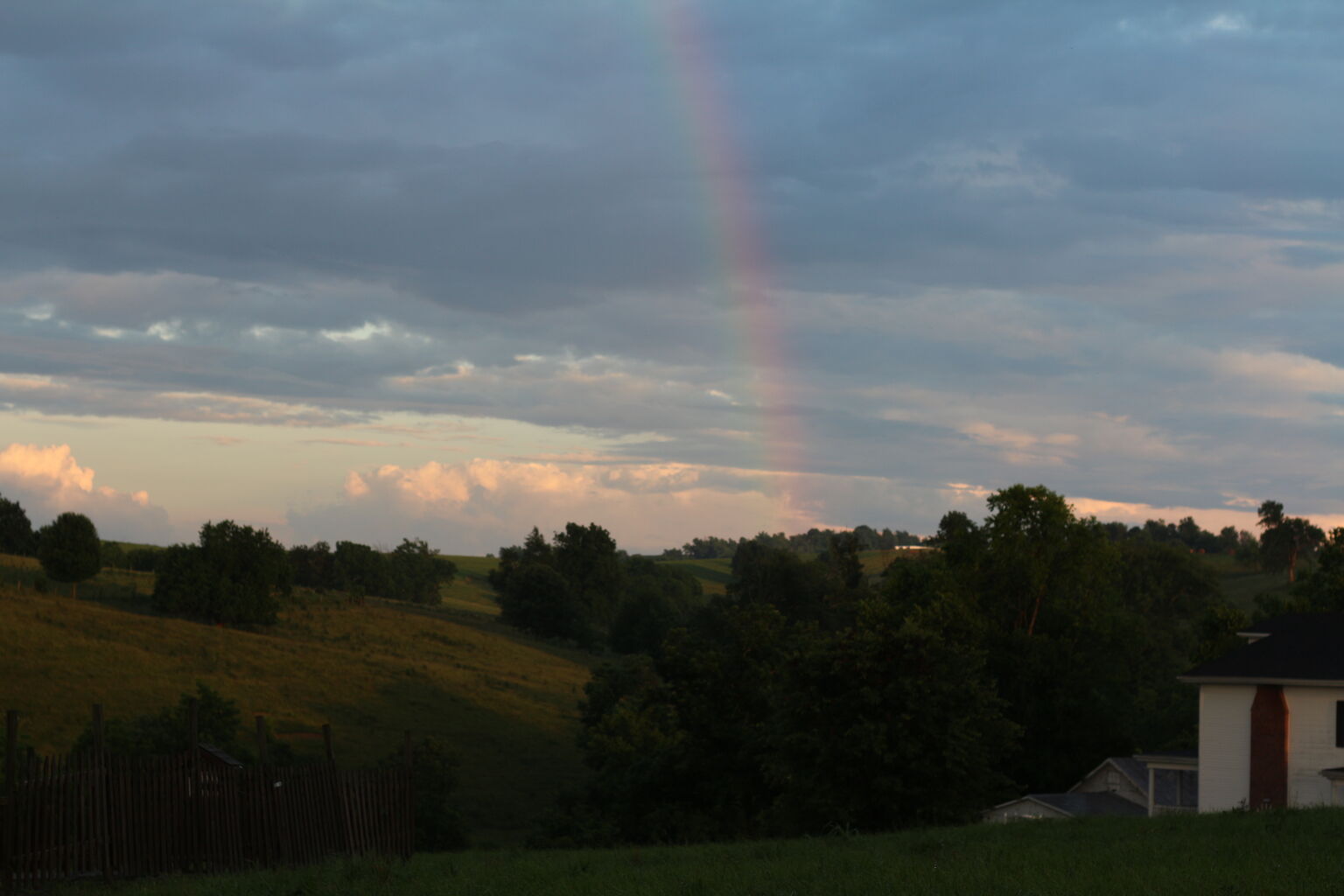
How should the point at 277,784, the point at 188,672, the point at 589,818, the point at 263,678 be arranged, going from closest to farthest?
the point at 277,784 → the point at 589,818 → the point at 188,672 → the point at 263,678

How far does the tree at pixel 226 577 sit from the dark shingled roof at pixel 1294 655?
7080cm

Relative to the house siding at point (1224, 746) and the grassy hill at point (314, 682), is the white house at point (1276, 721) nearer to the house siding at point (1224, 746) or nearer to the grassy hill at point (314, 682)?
the house siding at point (1224, 746)

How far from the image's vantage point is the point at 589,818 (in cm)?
5238

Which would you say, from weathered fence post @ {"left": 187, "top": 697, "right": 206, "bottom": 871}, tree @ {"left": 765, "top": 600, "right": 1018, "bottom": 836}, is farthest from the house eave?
weathered fence post @ {"left": 187, "top": 697, "right": 206, "bottom": 871}

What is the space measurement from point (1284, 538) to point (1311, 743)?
117 metres

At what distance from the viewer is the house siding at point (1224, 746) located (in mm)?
39219

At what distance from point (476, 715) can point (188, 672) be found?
18603mm

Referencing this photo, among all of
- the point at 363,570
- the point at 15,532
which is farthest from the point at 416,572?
the point at 15,532

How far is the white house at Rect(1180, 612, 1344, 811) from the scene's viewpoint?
124 ft

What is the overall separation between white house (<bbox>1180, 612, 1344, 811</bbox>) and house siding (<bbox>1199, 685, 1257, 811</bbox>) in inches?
1.1

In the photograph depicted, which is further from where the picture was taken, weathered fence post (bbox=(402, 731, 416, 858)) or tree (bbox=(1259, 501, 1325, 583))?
tree (bbox=(1259, 501, 1325, 583))

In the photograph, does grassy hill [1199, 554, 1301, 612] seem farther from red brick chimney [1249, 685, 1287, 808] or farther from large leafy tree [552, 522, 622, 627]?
red brick chimney [1249, 685, 1287, 808]

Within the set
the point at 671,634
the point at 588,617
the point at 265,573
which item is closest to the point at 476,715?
the point at 265,573

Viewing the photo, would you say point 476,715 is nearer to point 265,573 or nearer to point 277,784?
point 265,573
